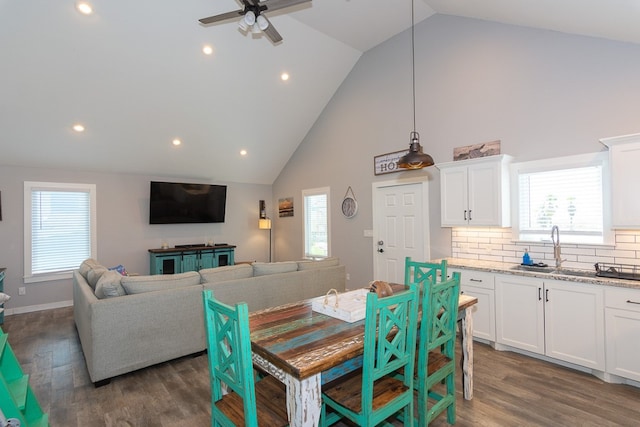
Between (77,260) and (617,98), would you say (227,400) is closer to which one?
(617,98)

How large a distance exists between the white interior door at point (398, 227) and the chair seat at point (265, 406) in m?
3.35

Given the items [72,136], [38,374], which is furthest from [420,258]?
[72,136]

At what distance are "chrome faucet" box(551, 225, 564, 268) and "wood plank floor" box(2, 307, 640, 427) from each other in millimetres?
1036

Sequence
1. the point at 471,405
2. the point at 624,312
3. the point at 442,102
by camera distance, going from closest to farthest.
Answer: the point at 471,405 → the point at 624,312 → the point at 442,102

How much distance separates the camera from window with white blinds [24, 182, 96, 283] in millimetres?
5102

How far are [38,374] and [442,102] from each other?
5.56 m

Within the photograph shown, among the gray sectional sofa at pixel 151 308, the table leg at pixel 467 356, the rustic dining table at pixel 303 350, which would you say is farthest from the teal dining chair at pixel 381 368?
the gray sectional sofa at pixel 151 308

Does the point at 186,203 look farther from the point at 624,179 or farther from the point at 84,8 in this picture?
the point at 624,179

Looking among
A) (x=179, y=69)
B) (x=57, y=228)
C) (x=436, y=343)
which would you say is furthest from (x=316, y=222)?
(x=436, y=343)

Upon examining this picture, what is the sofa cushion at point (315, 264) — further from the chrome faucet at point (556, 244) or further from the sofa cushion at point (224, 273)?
the chrome faucet at point (556, 244)

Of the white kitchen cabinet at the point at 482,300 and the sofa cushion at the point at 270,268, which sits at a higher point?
the sofa cushion at the point at 270,268

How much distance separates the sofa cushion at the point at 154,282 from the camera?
301 centimetres

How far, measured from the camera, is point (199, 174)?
669 cm

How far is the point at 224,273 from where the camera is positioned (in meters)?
3.49
